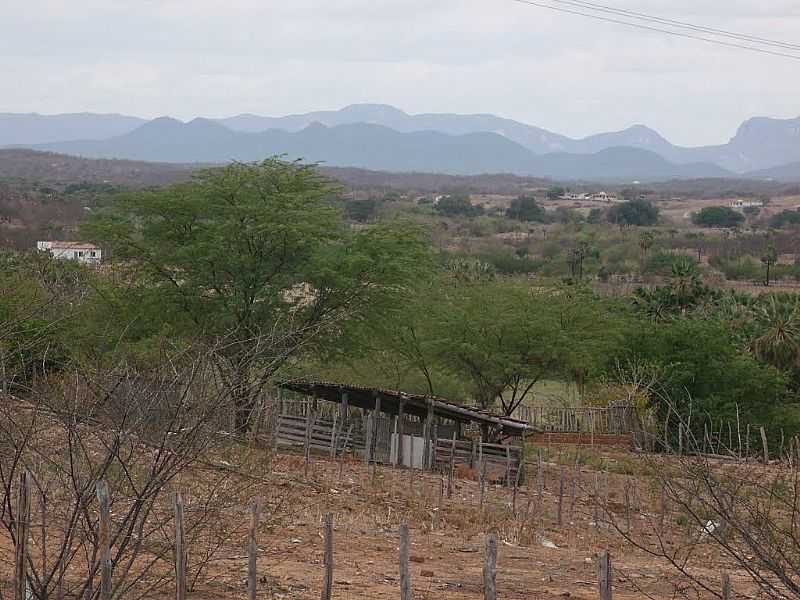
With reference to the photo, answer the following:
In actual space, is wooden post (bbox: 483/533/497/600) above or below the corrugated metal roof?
above

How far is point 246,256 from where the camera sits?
2544cm

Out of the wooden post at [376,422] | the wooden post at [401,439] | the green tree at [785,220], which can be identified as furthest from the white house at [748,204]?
the wooden post at [401,439]

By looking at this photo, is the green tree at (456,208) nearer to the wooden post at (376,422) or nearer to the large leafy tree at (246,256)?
the large leafy tree at (246,256)

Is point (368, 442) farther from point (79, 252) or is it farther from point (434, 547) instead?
point (79, 252)

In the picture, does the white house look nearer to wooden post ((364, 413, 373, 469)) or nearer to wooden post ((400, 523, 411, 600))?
wooden post ((364, 413, 373, 469))

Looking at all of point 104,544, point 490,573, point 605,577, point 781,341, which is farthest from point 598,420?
point 104,544

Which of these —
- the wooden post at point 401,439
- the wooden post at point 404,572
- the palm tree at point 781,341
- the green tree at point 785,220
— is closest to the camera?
the wooden post at point 404,572

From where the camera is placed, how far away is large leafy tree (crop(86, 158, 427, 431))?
82.2 ft

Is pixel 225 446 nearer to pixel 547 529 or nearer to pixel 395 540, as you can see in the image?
pixel 395 540

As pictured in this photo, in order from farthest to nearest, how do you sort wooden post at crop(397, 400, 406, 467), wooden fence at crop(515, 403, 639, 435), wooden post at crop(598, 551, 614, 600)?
wooden fence at crop(515, 403, 639, 435), wooden post at crop(397, 400, 406, 467), wooden post at crop(598, 551, 614, 600)

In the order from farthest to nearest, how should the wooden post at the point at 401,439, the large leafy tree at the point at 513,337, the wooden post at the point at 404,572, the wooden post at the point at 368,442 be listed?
the large leafy tree at the point at 513,337, the wooden post at the point at 401,439, the wooden post at the point at 368,442, the wooden post at the point at 404,572

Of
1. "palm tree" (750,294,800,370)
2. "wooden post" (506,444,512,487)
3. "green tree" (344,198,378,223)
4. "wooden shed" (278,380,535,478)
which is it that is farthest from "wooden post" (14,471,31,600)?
"green tree" (344,198,378,223)

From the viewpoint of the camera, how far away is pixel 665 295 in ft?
166

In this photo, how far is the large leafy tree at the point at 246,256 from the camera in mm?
25062
